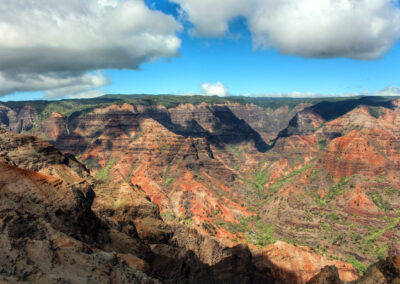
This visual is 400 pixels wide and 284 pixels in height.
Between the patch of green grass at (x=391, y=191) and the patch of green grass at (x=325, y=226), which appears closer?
the patch of green grass at (x=325, y=226)

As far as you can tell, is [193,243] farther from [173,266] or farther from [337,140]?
[337,140]

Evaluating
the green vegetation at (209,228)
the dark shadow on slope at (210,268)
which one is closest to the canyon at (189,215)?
the dark shadow on slope at (210,268)

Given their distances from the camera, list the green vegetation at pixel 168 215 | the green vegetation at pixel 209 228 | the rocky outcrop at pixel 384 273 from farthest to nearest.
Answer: the green vegetation at pixel 168 215
the green vegetation at pixel 209 228
the rocky outcrop at pixel 384 273

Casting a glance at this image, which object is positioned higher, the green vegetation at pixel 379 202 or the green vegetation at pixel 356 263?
the green vegetation at pixel 379 202

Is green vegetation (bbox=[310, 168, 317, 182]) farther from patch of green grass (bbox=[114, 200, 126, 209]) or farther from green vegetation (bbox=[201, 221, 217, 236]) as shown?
patch of green grass (bbox=[114, 200, 126, 209])

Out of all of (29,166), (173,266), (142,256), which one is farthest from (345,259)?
(29,166)

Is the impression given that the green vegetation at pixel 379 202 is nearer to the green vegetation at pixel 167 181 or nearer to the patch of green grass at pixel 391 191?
the patch of green grass at pixel 391 191

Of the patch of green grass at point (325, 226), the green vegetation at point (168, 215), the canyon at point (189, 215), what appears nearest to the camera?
the canyon at point (189, 215)

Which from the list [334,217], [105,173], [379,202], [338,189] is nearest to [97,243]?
[334,217]
